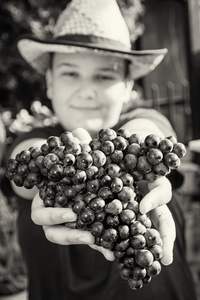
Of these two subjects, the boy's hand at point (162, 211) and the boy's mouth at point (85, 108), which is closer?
the boy's hand at point (162, 211)

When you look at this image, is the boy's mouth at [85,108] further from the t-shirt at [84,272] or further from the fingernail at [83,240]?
the fingernail at [83,240]

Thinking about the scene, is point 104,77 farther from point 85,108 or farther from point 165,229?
point 165,229

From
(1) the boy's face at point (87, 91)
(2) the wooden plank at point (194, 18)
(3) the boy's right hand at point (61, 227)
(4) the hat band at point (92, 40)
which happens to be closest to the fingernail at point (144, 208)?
(3) the boy's right hand at point (61, 227)

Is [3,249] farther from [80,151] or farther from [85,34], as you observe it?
[80,151]

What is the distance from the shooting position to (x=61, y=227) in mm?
848

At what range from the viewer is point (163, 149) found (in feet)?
2.56

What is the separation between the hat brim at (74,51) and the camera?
1.29 metres

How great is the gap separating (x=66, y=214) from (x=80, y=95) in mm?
591

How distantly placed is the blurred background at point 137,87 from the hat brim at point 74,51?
233 mm

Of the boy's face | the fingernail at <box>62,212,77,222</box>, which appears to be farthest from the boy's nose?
the fingernail at <box>62,212,77,222</box>

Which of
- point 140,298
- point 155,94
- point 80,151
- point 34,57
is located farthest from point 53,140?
point 155,94

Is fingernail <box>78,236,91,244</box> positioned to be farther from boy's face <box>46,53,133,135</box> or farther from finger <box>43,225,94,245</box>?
boy's face <box>46,53,133,135</box>

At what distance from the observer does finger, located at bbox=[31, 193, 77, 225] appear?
2.55ft

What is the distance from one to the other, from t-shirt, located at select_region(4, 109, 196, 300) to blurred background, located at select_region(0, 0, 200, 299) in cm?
21
